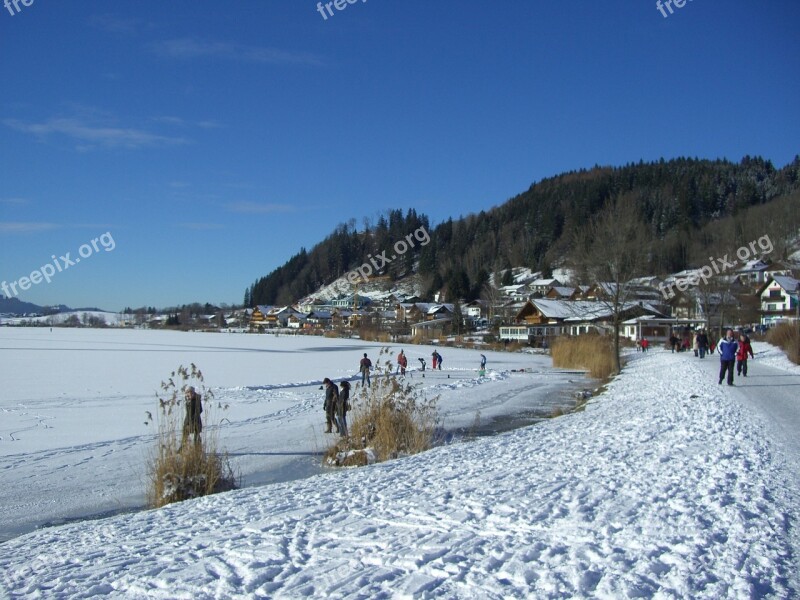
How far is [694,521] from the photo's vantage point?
5344mm

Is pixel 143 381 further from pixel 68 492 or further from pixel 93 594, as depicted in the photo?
pixel 93 594

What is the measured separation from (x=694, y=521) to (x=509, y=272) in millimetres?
134561

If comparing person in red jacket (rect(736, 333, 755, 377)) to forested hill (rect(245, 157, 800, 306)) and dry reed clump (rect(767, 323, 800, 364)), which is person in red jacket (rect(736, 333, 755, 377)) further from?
forested hill (rect(245, 157, 800, 306))

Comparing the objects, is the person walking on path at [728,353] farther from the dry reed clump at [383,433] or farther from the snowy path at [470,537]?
the dry reed clump at [383,433]

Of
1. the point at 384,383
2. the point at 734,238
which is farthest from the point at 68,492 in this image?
the point at 734,238

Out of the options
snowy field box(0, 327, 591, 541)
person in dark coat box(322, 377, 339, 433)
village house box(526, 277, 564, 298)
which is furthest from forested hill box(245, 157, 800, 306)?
person in dark coat box(322, 377, 339, 433)

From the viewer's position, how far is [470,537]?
5.02m

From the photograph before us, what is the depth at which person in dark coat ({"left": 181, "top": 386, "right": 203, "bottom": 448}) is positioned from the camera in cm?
879

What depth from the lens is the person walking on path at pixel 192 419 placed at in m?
8.79

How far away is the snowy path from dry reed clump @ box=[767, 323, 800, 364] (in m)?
18.1

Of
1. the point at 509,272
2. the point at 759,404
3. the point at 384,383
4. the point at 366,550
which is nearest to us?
the point at 366,550

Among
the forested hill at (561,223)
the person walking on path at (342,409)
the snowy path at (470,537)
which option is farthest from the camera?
the forested hill at (561,223)

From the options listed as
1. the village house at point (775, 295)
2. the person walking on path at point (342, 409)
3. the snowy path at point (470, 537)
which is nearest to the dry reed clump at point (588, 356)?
the person walking on path at point (342, 409)

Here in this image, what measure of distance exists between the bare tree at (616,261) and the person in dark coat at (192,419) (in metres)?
22.3
